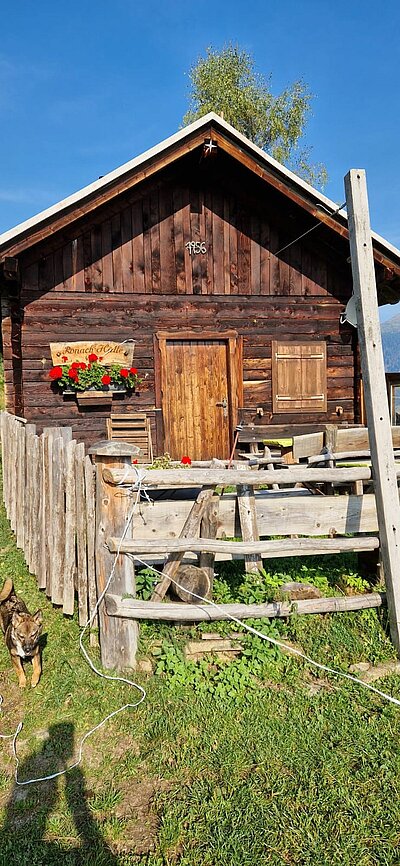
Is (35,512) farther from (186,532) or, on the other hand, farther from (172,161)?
(172,161)

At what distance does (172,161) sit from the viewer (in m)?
9.19

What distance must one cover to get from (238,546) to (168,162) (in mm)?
7306

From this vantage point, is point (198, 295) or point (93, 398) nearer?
point (93, 398)

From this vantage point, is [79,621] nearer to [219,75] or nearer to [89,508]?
[89,508]

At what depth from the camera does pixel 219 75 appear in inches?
1083

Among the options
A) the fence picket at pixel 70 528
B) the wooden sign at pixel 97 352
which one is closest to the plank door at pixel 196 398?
the wooden sign at pixel 97 352

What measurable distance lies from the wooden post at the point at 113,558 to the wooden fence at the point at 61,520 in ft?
0.55

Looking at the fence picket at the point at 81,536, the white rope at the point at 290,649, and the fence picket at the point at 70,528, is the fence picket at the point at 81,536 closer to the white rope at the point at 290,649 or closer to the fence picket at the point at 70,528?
the fence picket at the point at 70,528

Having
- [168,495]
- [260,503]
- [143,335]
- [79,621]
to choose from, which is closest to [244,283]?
[143,335]

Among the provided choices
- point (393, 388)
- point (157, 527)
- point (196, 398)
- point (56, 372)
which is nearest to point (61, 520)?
point (157, 527)

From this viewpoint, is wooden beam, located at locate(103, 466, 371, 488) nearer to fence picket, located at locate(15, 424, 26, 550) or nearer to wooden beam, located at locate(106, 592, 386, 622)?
wooden beam, located at locate(106, 592, 386, 622)

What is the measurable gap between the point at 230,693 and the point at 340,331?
8.62m

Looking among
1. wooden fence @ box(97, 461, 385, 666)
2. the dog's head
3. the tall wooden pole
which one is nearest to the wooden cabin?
the tall wooden pole

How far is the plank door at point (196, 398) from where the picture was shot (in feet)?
33.7
